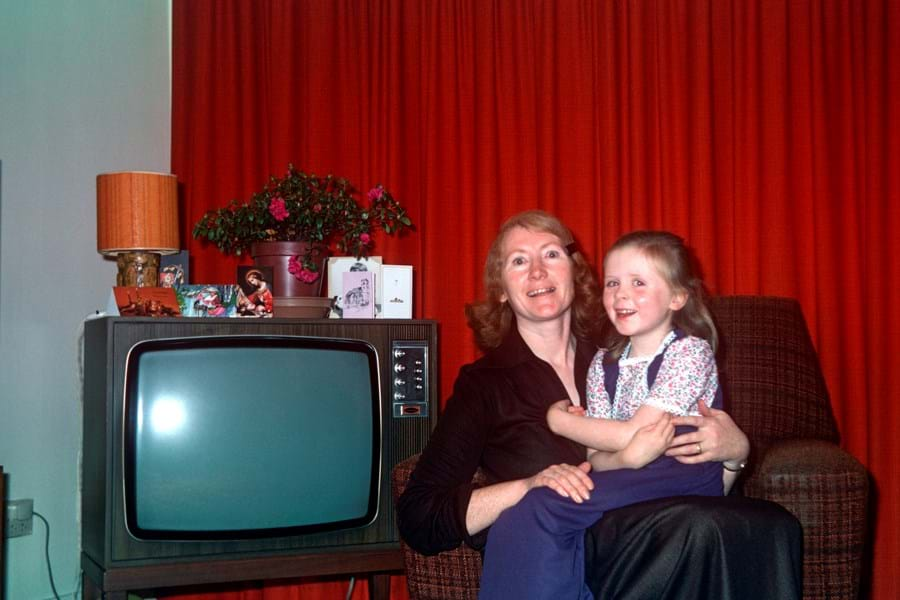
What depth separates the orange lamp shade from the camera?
2391mm

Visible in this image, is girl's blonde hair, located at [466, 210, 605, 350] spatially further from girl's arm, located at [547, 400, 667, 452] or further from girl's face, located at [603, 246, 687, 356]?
girl's arm, located at [547, 400, 667, 452]

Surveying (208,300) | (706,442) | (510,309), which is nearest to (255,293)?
(208,300)

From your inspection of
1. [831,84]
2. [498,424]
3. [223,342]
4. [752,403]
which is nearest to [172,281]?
[223,342]

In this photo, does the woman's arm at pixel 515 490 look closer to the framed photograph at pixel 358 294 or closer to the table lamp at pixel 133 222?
the framed photograph at pixel 358 294

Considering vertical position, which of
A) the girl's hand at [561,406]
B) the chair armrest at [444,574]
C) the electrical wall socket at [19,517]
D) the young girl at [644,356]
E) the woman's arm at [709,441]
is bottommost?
the electrical wall socket at [19,517]

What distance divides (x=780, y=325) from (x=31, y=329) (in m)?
2.13

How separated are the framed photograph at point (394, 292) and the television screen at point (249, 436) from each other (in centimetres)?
26

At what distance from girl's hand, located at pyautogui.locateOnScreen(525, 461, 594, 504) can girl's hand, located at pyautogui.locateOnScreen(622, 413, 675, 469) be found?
90mm

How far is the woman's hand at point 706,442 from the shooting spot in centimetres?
161

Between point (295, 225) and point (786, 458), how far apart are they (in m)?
1.38

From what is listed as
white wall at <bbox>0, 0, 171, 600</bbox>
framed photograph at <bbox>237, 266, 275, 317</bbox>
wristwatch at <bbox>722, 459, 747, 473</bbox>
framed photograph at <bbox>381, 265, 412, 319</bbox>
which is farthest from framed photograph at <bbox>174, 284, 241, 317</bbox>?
wristwatch at <bbox>722, 459, 747, 473</bbox>

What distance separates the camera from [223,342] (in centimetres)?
206

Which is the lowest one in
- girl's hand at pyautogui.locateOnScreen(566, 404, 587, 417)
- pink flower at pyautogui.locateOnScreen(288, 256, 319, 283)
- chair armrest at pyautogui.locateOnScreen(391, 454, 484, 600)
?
chair armrest at pyautogui.locateOnScreen(391, 454, 484, 600)

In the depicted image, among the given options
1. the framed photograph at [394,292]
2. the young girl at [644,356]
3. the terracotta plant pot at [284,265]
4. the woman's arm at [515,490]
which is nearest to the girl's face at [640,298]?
the young girl at [644,356]
